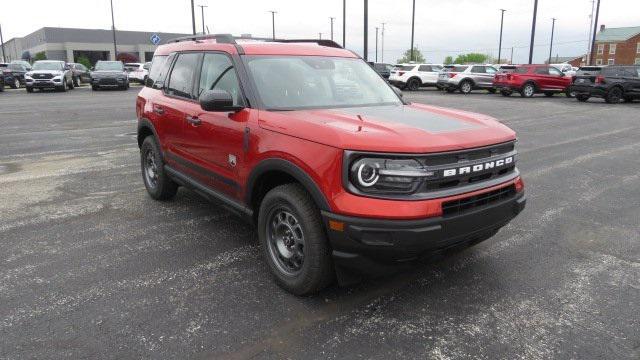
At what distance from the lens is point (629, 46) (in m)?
87.1

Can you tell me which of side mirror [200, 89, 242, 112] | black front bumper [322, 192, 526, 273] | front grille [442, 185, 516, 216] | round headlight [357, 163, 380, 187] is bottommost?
black front bumper [322, 192, 526, 273]

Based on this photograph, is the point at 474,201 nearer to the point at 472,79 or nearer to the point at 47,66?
the point at 472,79

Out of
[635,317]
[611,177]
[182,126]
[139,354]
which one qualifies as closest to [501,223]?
[635,317]

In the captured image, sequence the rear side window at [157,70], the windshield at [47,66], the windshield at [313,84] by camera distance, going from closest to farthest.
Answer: the windshield at [313,84], the rear side window at [157,70], the windshield at [47,66]

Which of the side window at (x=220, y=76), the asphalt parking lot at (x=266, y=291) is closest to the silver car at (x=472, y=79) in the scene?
the asphalt parking lot at (x=266, y=291)

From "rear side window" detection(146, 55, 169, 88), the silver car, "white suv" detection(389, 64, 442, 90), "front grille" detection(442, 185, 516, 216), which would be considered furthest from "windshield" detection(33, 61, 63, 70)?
"front grille" detection(442, 185, 516, 216)

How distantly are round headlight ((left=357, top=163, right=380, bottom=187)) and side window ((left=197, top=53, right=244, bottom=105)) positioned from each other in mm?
1423

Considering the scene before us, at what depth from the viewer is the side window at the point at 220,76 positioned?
4.12 meters

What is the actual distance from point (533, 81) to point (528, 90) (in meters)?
0.50

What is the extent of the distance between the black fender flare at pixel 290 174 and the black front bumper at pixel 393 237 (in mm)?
108

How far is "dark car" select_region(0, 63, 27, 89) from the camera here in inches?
1125

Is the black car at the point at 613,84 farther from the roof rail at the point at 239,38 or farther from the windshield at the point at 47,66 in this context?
the windshield at the point at 47,66

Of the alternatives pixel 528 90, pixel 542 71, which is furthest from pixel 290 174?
pixel 542 71

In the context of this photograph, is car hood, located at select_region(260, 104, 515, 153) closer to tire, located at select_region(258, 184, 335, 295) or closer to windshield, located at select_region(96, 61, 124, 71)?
tire, located at select_region(258, 184, 335, 295)
